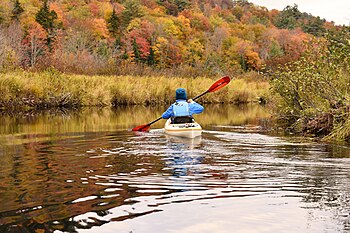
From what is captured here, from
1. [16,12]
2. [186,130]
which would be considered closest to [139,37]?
[16,12]

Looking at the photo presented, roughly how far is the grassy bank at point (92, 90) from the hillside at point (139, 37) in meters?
1.81

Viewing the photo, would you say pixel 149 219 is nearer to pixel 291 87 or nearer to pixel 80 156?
pixel 80 156

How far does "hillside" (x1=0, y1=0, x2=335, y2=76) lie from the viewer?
41.5m

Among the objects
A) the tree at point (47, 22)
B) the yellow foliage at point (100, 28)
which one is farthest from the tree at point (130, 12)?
the tree at point (47, 22)

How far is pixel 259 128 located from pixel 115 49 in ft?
158

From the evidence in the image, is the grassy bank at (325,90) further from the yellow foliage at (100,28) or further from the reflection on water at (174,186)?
the yellow foliage at (100,28)

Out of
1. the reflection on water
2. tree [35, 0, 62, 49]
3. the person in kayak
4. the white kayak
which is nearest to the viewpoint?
the reflection on water

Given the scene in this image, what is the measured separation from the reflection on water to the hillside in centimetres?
1721

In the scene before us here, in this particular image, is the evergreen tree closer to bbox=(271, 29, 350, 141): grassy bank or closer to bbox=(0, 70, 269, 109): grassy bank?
bbox=(0, 70, 269, 109): grassy bank

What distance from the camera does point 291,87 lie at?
14.7 meters

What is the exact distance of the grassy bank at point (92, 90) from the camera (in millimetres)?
24000

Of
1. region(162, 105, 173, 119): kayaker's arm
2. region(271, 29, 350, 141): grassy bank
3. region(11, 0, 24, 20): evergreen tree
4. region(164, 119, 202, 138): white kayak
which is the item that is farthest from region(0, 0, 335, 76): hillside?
region(271, 29, 350, 141): grassy bank

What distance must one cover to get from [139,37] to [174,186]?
62997mm

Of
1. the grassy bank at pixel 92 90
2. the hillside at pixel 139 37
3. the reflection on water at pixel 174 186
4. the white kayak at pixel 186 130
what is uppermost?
the hillside at pixel 139 37
